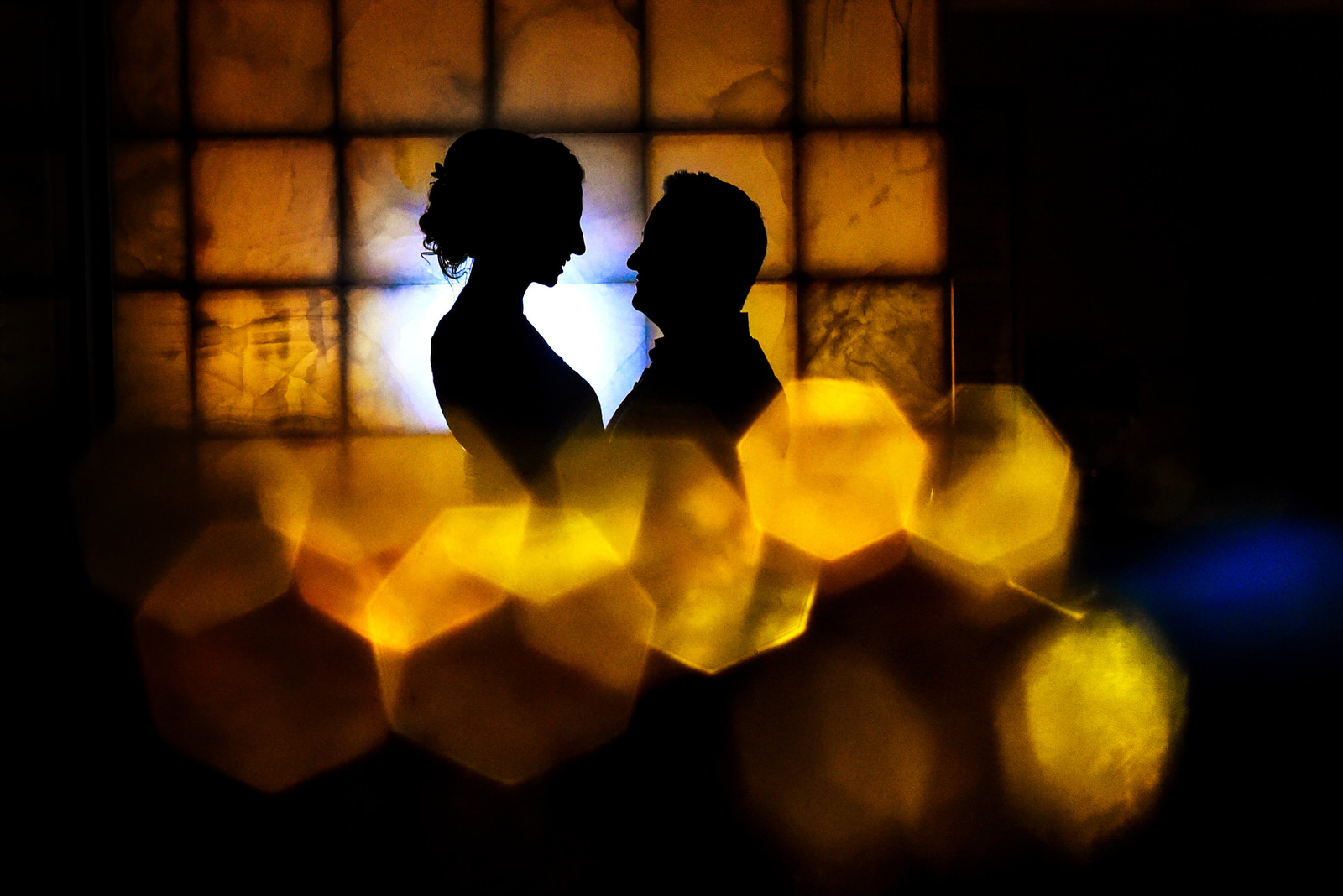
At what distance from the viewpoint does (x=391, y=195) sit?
77.7 inches

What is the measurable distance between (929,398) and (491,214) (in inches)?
46.6

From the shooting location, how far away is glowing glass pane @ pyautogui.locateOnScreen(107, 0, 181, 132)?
6.42 feet

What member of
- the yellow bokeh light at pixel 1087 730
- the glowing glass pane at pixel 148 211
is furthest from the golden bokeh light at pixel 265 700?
the yellow bokeh light at pixel 1087 730

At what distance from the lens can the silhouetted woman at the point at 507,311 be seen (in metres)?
1.21

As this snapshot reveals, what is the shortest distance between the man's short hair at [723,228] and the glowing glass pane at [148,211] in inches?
51.4

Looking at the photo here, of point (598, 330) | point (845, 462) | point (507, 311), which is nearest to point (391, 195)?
point (598, 330)

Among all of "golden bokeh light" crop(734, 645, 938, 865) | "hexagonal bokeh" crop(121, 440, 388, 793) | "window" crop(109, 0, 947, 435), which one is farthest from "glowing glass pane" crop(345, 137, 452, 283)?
"golden bokeh light" crop(734, 645, 938, 865)

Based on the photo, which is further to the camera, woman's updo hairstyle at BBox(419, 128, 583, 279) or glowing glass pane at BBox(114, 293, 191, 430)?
glowing glass pane at BBox(114, 293, 191, 430)

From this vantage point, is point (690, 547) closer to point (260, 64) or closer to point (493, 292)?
point (493, 292)

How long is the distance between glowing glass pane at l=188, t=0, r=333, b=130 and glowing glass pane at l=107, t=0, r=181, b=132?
0.05m

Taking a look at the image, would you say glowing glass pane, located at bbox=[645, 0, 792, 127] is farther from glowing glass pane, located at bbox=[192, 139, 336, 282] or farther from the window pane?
glowing glass pane, located at bbox=[192, 139, 336, 282]

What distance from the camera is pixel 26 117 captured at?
6.61 feet

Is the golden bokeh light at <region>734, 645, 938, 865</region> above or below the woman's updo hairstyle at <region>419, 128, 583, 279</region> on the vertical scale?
below

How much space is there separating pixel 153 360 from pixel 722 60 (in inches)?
61.0
